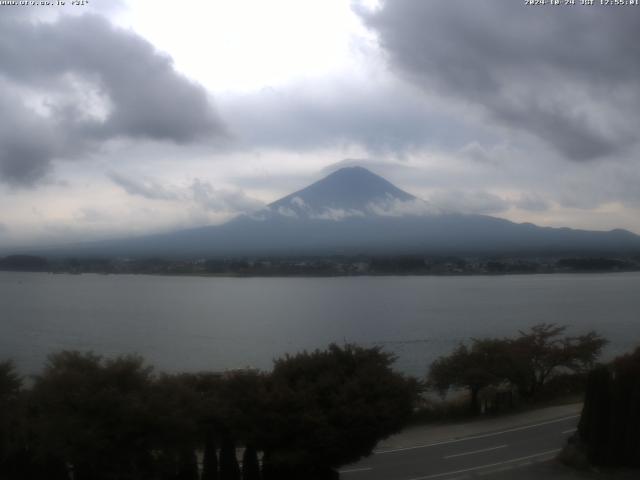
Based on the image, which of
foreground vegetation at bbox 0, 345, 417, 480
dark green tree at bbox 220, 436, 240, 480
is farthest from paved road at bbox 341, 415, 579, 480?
dark green tree at bbox 220, 436, 240, 480

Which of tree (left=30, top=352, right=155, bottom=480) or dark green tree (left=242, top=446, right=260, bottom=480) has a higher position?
tree (left=30, top=352, right=155, bottom=480)

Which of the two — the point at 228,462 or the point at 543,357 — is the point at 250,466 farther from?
the point at 543,357

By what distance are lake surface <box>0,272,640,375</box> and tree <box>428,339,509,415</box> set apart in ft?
16.9

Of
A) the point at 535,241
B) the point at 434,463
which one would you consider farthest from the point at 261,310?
the point at 535,241

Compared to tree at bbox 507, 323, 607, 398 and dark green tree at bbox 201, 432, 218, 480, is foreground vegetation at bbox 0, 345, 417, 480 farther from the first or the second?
tree at bbox 507, 323, 607, 398

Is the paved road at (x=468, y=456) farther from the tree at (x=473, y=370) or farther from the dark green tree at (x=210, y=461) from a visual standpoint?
the tree at (x=473, y=370)

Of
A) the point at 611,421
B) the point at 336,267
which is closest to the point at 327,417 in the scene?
the point at 611,421

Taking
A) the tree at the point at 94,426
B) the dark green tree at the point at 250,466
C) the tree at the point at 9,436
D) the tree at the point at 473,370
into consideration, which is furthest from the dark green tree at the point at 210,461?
the tree at the point at 473,370

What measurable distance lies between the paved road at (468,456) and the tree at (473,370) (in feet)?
10.2

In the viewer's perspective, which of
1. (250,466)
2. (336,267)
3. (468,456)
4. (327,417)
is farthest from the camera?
(336,267)

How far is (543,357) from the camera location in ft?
66.4

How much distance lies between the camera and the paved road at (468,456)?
1087 centimetres

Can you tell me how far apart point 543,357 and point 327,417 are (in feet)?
42.1

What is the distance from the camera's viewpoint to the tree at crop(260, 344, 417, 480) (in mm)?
9016
